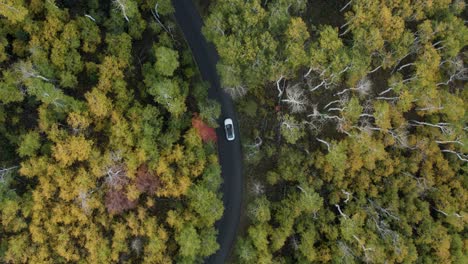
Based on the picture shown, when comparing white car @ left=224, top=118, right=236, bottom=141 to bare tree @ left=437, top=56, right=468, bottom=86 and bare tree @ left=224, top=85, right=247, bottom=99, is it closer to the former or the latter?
bare tree @ left=224, top=85, right=247, bottom=99

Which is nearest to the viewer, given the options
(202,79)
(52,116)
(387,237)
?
(52,116)

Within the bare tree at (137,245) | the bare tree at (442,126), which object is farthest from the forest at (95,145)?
the bare tree at (442,126)

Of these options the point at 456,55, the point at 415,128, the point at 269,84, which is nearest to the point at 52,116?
the point at 269,84

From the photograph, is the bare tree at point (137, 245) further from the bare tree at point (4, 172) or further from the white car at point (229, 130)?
the white car at point (229, 130)

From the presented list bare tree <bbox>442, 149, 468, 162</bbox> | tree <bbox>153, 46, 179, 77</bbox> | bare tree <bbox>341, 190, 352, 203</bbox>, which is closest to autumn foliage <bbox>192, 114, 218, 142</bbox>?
tree <bbox>153, 46, 179, 77</bbox>

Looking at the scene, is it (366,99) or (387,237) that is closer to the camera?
(387,237)

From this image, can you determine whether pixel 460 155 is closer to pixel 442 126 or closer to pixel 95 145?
pixel 442 126

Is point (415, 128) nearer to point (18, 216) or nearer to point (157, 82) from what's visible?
point (157, 82)
